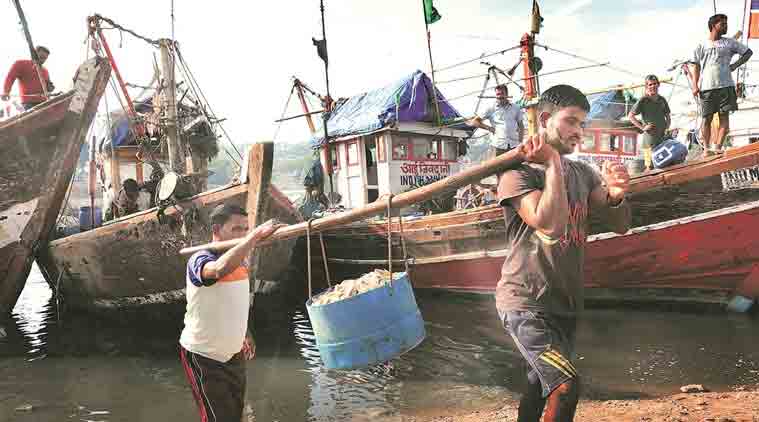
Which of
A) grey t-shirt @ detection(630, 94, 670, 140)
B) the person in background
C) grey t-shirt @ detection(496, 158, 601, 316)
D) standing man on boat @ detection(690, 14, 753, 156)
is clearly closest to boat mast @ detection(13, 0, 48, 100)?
the person in background

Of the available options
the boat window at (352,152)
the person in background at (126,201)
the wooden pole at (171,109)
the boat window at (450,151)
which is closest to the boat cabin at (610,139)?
the boat window at (450,151)

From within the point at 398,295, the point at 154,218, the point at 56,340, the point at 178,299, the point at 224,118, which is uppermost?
the point at 224,118

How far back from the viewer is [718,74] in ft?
19.9

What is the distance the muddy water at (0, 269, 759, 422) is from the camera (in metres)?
4.62

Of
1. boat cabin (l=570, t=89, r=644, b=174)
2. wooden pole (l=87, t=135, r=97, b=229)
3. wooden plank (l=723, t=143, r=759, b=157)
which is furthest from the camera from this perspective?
boat cabin (l=570, t=89, r=644, b=174)

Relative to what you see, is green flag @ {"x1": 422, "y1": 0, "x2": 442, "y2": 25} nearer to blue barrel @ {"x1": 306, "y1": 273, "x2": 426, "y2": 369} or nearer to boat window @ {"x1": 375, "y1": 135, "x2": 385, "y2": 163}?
boat window @ {"x1": 375, "y1": 135, "x2": 385, "y2": 163}

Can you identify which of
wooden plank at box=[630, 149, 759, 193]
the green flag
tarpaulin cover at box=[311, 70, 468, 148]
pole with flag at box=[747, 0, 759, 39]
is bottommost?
wooden plank at box=[630, 149, 759, 193]

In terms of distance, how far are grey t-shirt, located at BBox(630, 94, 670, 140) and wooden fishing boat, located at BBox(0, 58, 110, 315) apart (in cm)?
795

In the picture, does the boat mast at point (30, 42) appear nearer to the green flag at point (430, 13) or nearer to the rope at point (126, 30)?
the rope at point (126, 30)

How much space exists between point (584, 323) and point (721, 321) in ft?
5.36

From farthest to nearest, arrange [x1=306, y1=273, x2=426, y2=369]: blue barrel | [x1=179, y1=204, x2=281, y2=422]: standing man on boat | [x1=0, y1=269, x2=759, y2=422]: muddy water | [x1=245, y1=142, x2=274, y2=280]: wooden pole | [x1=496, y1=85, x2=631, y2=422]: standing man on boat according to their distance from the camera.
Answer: [x1=245, y1=142, x2=274, y2=280]: wooden pole < [x1=0, y1=269, x2=759, y2=422]: muddy water < [x1=306, y1=273, x2=426, y2=369]: blue barrel < [x1=179, y1=204, x2=281, y2=422]: standing man on boat < [x1=496, y1=85, x2=631, y2=422]: standing man on boat

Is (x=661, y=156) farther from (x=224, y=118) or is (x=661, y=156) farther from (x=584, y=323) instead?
(x=224, y=118)

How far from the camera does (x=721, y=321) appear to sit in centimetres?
634

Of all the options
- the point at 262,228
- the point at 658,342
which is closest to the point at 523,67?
the point at 658,342
